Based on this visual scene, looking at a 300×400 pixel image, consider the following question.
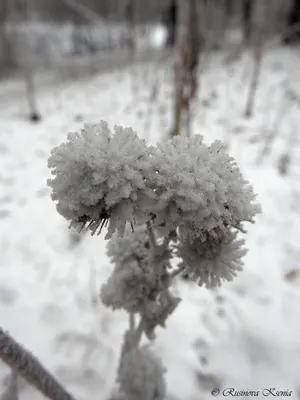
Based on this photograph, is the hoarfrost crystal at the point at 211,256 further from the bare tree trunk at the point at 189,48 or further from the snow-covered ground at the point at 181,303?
the bare tree trunk at the point at 189,48

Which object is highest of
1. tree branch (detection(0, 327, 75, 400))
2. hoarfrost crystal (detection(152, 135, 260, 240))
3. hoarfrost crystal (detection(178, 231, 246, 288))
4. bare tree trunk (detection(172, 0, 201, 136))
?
bare tree trunk (detection(172, 0, 201, 136))

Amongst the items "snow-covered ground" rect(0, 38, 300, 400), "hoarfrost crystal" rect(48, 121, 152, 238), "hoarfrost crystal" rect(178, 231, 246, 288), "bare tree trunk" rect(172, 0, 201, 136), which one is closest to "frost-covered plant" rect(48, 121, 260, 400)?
"hoarfrost crystal" rect(48, 121, 152, 238)

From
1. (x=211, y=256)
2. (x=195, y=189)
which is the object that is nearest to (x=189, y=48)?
(x=211, y=256)

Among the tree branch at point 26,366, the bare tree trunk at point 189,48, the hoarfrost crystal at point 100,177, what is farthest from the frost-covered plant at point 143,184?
the bare tree trunk at point 189,48

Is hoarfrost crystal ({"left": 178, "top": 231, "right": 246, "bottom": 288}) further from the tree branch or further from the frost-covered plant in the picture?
the tree branch

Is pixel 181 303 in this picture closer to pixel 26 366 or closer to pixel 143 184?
pixel 26 366

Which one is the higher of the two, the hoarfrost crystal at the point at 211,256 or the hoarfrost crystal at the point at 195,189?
the hoarfrost crystal at the point at 195,189

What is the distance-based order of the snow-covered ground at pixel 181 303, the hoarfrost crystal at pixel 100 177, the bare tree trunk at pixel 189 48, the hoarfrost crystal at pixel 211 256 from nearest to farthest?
1. the hoarfrost crystal at pixel 100 177
2. the hoarfrost crystal at pixel 211 256
3. the snow-covered ground at pixel 181 303
4. the bare tree trunk at pixel 189 48

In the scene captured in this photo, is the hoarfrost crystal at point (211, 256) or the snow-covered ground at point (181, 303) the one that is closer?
the hoarfrost crystal at point (211, 256)
